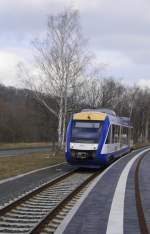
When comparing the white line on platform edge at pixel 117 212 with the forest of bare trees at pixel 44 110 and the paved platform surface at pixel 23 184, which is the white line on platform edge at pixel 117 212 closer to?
the paved platform surface at pixel 23 184

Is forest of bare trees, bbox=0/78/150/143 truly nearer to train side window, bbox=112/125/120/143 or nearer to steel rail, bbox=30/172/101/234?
train side window, bbox=112/125/120/143

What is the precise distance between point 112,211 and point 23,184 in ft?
22.2

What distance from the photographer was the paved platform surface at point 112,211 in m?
9.68

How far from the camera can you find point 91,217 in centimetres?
1101

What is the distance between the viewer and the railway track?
393 inches

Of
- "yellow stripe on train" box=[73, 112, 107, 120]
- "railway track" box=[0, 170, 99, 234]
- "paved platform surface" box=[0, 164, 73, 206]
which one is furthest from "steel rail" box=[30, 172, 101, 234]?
"yellow stripe on train" box=[73, 112, 107, 120]

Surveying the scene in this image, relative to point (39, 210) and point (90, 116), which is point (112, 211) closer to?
point (39, 210)

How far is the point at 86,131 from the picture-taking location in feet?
86.3

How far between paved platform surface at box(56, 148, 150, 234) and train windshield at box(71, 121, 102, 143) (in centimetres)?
719

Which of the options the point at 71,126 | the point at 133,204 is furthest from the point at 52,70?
the point at 133,204

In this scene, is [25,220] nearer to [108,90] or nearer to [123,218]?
[123,218]

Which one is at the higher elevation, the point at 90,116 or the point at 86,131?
the point at 90,116

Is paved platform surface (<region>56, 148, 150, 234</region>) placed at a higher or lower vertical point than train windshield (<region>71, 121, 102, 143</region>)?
lower

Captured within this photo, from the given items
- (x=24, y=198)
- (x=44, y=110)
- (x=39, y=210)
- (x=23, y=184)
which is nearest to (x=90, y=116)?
(x=23, y=184)
